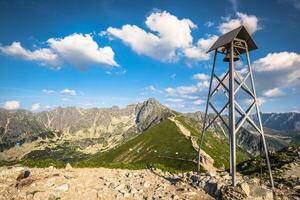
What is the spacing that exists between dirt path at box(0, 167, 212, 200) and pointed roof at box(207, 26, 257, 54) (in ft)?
39.6

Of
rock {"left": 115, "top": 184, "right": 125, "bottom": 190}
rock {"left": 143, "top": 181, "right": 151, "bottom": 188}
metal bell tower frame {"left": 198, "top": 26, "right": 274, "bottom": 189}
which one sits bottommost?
rock {"left": 115, "top": 184, "right": 125, "bottom": 190}

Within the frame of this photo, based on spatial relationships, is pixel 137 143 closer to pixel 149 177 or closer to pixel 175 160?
pixel 175 160

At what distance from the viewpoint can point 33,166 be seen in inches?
1236

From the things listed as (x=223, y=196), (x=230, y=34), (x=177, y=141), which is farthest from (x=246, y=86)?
(x=177, y=141)

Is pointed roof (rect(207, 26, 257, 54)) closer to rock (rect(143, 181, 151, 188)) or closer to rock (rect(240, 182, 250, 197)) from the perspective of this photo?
rock (rect(240, 182, 250, 197))

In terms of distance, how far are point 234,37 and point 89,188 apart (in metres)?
17.3

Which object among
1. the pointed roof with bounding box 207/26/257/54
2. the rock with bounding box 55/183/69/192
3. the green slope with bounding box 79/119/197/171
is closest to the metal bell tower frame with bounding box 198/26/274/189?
the pointed roof with bounding box 207/26/257/54

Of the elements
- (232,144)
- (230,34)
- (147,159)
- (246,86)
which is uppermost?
(230,34)

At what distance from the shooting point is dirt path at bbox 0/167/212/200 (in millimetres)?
21469

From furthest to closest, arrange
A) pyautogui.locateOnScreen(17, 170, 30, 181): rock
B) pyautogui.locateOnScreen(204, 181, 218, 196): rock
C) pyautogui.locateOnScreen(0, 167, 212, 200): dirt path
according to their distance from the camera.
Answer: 1. pyautogui.locateOnScreen(17, 170, 30, 181): rock
2. pyautogui.locateOnScreen(0, 167, 212, 200): dirt path
3. pyautogui.locateOnScreen(204, 181, 218, 196): rock

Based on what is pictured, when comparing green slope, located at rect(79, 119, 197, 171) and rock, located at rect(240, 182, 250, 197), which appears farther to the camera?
green slope, located at rect(79, 119, 197, 171)

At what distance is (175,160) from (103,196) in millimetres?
115420

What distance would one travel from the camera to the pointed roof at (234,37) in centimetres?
2276

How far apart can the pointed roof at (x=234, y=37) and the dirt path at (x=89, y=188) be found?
1208cm
